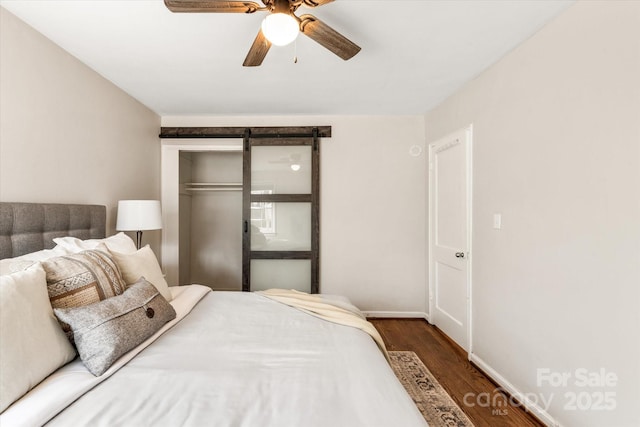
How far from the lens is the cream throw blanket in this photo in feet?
5.76

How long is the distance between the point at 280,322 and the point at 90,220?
72.2 inches

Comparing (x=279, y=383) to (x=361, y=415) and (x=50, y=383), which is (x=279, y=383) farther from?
(x=50, y=383)

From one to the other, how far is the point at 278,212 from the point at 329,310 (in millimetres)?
2029

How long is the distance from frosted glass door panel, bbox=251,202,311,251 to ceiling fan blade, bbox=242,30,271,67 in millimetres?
2009

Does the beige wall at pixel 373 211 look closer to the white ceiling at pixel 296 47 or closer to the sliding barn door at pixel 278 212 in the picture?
the sliding barn door at pixel 278 212

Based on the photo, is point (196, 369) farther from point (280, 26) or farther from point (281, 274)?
point (281, 274)

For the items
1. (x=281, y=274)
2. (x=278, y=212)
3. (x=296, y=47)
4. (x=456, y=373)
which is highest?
(x=296, y=47)

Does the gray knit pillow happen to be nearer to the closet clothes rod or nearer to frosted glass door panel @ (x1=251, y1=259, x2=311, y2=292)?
frosted glass door panel @ (x1=251, y1=259, x2=311, y2=292)

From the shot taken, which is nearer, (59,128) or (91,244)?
(91,244)

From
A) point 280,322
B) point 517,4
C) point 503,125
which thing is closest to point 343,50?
point 517,4

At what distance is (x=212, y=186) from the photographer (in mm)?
4711

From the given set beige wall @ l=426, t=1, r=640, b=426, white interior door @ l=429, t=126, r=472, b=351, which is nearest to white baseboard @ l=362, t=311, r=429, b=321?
white interior door @ l=429, t=126, r=472, b=351

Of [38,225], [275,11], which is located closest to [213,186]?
[38,225]

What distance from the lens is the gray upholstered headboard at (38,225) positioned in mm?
1718
